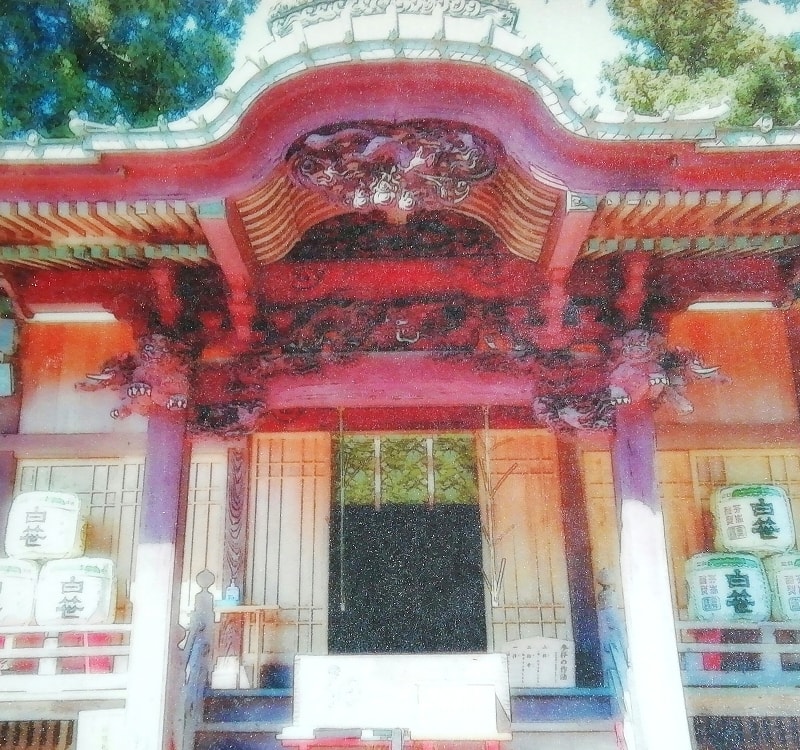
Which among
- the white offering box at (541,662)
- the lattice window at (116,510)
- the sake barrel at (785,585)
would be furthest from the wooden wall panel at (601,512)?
the lattice window at (116,510)

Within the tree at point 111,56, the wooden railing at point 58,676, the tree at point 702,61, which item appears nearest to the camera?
the wooden railing at point 58,676

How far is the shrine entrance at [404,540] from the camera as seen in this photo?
8172 millimetres

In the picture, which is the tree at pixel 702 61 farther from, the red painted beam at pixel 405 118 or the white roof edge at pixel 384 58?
the white roof edge at pixel 384 58

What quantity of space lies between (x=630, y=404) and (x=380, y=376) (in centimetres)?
184

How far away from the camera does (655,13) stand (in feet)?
44.8

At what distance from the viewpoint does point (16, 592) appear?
19.3ft

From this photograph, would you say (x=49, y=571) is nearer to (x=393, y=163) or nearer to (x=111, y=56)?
(x=393, y=163)

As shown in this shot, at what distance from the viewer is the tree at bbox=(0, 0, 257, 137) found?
11711 millimetres

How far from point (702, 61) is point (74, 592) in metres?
13.3

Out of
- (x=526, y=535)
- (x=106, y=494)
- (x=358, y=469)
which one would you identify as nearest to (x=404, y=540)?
(x=358, y=469)

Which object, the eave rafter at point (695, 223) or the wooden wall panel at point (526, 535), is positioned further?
the wooden wall panel at point (526, 535)

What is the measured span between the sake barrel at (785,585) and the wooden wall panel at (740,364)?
3.80 feet

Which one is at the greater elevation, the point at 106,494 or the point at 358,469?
the point at 358,469

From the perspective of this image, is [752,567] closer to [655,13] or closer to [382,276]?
[382,276]
